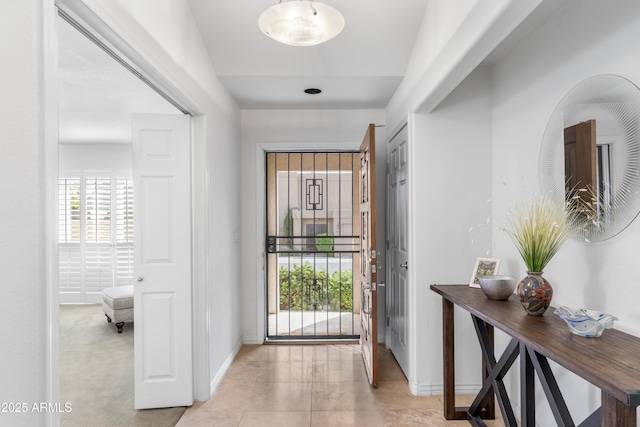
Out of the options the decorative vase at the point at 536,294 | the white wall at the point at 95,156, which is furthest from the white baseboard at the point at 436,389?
the white wall at the point at 95,156

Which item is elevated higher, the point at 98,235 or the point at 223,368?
the point at 98,235

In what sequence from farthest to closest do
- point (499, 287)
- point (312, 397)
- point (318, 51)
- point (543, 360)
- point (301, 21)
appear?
point (318, 51), point (312, 397), point (499, 287), point (301, 21), point (543, 360)

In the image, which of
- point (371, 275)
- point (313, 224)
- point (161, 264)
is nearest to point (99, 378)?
point (161, 264)

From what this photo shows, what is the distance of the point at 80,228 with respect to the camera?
19.4 feet

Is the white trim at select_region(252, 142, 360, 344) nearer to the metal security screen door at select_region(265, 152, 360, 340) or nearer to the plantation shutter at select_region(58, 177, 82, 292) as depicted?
the metal security screen door at select_region(265, 152, 360, 340)

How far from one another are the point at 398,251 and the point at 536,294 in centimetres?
171

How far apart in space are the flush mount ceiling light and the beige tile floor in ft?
7.67

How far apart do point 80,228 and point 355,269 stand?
4280 millimetres

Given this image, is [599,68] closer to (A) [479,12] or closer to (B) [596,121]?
(B) [596,121]

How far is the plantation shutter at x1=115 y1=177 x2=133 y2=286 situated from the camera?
5.88 m

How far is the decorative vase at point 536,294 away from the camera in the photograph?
1741 mm

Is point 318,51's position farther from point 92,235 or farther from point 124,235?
point 92,235

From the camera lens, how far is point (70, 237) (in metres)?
5.91

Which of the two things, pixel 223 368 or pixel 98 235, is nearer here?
pixel 223 368
